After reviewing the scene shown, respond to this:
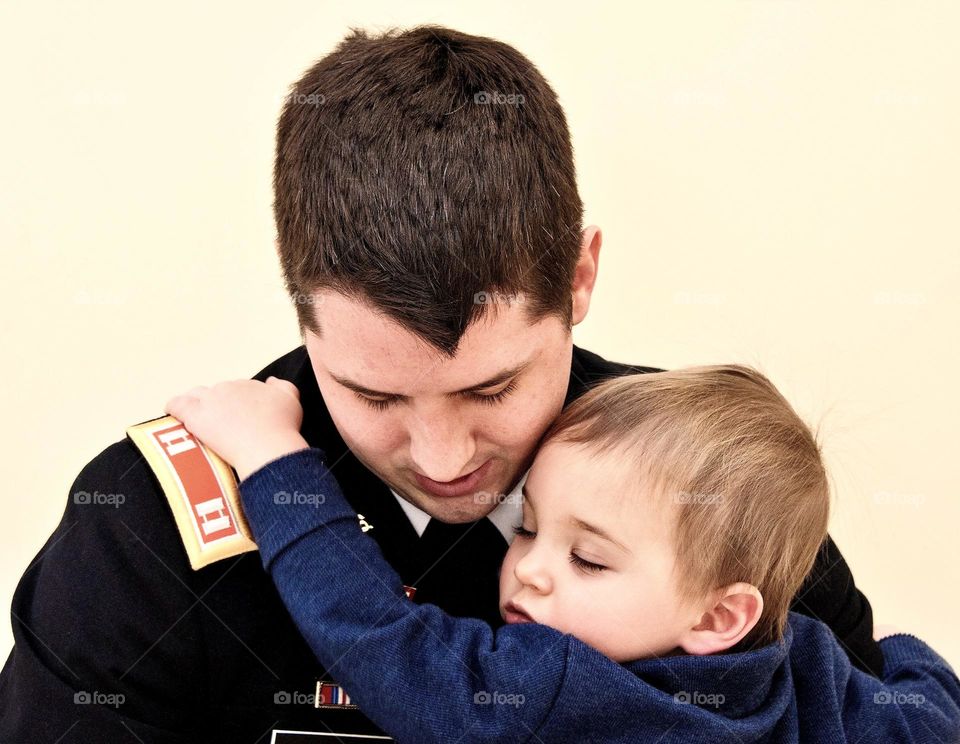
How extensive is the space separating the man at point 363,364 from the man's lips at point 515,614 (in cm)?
14

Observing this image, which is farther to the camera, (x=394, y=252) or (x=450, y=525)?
(x=450, y=525)

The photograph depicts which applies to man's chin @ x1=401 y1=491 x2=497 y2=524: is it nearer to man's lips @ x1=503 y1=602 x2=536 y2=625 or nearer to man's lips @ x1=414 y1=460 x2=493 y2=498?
man's lips @ x1=414 y1=460 x2=493 y2=498

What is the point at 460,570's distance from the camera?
1.54m

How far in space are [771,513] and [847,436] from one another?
123 centimetres

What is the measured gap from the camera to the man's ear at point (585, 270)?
1.48m

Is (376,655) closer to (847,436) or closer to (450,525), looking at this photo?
(450,525)

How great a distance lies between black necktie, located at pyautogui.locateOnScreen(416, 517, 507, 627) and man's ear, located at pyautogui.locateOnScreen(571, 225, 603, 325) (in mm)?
325

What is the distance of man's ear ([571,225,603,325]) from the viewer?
148cm

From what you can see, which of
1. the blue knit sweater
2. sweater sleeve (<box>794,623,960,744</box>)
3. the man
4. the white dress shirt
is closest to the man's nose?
the man

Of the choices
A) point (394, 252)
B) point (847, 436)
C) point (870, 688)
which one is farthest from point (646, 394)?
point (847, 436)

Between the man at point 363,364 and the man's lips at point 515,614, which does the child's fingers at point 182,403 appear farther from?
the man's lips at point 515,614

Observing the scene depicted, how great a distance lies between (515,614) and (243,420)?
0.43 metres

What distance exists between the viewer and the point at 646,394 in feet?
4.98

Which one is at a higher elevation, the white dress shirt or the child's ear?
the white dress shirt
